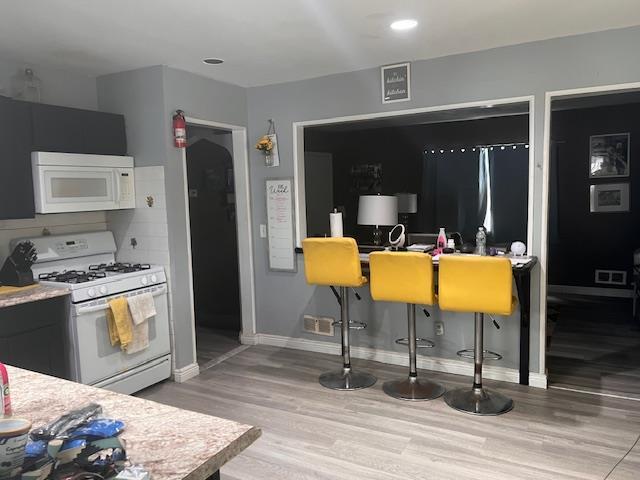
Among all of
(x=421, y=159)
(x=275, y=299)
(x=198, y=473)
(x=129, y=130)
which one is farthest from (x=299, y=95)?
(x=198, y=473)

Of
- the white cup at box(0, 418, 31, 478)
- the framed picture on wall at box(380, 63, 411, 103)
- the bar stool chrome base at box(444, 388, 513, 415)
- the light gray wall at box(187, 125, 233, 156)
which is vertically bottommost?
the bar stool chrome base at box(444, 388, 513, 415)

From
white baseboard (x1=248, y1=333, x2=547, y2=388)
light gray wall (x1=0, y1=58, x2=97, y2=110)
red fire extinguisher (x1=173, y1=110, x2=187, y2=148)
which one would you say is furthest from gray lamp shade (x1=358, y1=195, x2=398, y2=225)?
light gray wall (x1=0, y1=58, x2=97, y2=110)

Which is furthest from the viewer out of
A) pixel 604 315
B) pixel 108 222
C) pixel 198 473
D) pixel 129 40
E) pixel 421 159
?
pixel 421 159

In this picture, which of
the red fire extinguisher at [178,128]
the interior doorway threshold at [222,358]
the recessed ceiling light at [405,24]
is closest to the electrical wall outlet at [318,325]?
the interior doorway threshold at [222,358]

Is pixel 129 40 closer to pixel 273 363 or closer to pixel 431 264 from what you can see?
pixel 431 264

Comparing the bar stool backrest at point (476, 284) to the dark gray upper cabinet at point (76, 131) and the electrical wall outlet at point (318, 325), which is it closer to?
the electrical wall outlet at point (318, 325)

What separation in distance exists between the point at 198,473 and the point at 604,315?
559 cm

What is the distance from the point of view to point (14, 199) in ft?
10.4

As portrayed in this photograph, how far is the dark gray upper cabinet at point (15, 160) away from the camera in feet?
10.2

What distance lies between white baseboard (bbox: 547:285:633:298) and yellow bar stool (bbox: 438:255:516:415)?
3.80 metres

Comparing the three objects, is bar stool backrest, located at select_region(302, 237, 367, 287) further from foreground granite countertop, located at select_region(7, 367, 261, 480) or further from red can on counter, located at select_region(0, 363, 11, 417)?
red can on counter, located at select_region(0, 363, 11, 417)

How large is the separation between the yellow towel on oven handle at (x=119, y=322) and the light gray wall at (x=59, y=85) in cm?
163

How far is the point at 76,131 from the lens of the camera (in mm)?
3477

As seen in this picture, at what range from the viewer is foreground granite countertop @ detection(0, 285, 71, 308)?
2.87 metres
